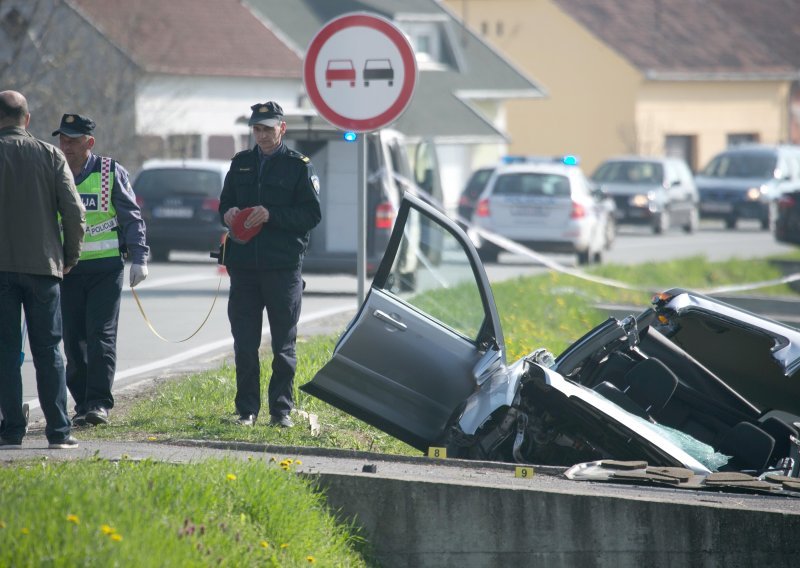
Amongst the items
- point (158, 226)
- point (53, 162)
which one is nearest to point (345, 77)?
point (53, 162)

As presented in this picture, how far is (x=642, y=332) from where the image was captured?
7.39 m

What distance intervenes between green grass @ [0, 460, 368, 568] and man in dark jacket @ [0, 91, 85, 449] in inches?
32.4

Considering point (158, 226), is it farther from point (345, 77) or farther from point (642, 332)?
point (642, 332)

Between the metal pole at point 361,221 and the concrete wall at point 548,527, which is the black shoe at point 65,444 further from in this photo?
the metal pole at point 361,221

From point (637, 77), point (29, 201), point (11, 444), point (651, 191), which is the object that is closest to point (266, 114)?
point (29, 201)

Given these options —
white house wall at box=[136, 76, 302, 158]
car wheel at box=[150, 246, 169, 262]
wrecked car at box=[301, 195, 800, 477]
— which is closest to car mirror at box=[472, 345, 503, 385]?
wrecked car at box=[301, 195, 800, 477]

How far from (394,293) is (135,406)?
2.02 m

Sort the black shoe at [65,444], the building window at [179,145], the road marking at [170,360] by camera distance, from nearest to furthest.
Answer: the black shoe at [65,444]
the road marking at [170,360]
the building window at [179,145]

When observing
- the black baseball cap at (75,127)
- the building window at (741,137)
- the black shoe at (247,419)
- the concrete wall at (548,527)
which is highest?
the building window at (741,137)

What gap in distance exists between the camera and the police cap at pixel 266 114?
7508 millimetres

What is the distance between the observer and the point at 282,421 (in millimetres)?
7539

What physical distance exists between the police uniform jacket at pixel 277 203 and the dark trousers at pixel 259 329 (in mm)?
78

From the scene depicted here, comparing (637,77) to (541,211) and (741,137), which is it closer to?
(741,137)

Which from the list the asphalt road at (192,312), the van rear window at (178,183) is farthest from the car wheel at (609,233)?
the van rear window at (178,183)
